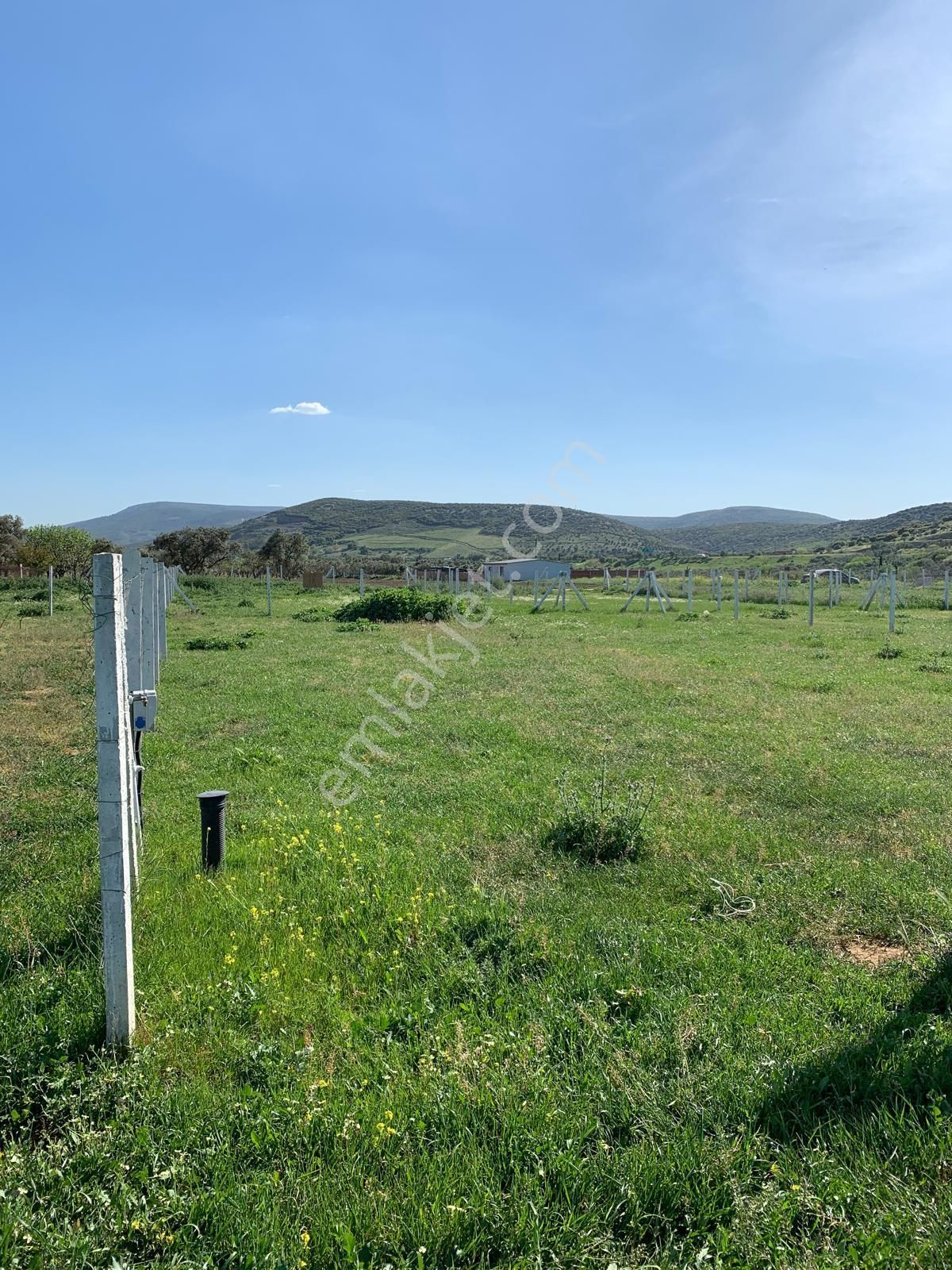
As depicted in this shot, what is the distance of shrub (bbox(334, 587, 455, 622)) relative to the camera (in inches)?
917

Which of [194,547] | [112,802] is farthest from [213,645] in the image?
[194,547]

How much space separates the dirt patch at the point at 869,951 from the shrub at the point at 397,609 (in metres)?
19.4

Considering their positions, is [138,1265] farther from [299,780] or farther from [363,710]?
[363,710]

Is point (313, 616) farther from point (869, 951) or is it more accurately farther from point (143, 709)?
point (869, 951)

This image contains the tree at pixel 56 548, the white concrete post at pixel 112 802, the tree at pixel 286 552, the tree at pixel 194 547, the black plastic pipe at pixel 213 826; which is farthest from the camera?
the tree at pixel 286 552

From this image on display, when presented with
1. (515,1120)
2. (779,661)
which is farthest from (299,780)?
(779,661)

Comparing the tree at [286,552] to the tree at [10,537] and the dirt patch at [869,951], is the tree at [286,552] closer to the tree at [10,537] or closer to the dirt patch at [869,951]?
the tree at [10,537]

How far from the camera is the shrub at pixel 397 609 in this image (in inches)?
917

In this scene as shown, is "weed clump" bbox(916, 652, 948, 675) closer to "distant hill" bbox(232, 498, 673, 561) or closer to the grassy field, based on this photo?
the grassy field

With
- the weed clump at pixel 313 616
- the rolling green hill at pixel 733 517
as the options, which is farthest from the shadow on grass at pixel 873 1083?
the rolling green hill at pixel 733 517

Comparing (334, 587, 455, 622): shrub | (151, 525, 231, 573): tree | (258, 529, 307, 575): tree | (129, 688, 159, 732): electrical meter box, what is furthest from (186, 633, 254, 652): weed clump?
(258, 529, 307, 575): tree

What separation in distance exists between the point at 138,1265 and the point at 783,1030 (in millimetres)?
2376

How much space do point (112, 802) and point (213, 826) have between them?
1930 millimetres

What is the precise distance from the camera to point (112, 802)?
9.41 feet
